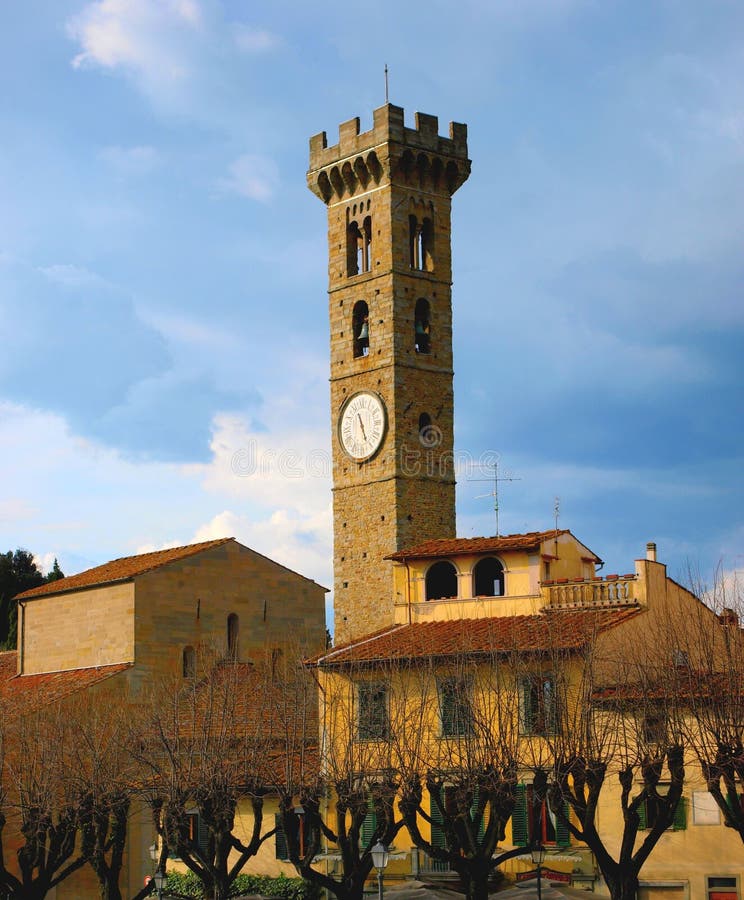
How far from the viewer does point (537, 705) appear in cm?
3241

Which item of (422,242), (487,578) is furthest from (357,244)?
(487,578)

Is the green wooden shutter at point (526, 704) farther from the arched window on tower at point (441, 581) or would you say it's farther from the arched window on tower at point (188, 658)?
the arched window on tower at point (188, 658)

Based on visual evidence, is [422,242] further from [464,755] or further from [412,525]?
[464,755]

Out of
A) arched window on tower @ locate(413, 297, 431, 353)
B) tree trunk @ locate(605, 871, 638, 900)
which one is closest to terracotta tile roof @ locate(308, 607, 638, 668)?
tree trunk @ locate(605, 871, 638, 900)

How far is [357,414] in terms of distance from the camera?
50719 mm

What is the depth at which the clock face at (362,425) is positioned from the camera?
49719 mm

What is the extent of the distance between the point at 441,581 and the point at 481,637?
536 centimetres

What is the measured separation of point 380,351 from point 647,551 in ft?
51.5

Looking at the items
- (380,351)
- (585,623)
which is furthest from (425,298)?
(585,623)

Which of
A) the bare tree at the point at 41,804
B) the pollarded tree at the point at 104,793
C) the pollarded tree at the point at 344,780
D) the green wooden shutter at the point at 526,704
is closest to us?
the pollarded tree at the point at 344,780

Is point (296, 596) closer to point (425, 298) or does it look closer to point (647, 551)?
point (425, 298)

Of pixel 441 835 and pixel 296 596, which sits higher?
pixel 296 596

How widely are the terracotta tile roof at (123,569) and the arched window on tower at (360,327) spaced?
312 inches

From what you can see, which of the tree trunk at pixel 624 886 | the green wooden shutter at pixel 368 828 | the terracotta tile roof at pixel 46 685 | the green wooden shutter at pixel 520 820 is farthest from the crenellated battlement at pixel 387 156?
the tree trunk at pixel 624 886
